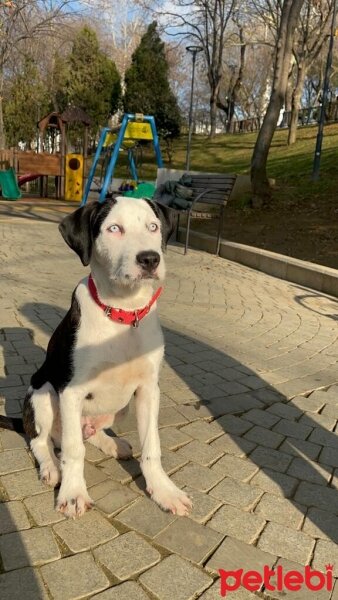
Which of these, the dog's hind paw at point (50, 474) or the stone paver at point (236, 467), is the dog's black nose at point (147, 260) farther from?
the stone paver at point (236, 467)

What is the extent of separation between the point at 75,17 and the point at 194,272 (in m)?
21.7

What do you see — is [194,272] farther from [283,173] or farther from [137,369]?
[283,173]

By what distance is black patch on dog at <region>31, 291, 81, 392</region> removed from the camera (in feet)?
8.07

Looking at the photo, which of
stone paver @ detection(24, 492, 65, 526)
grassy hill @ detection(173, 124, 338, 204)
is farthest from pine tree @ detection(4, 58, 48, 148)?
stone paver @ detection(24, 492, 65, 526)

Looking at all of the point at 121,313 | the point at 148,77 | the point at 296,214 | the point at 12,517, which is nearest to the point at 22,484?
the point at 12,517

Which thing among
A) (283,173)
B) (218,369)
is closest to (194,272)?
(218,369)

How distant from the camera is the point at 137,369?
250cm

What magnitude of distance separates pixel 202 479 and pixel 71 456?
77 cm

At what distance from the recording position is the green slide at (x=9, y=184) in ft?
57.1

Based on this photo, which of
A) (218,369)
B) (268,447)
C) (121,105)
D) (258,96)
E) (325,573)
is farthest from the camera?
(258,96)

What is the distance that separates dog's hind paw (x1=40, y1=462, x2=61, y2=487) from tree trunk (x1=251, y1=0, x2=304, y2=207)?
1129cm

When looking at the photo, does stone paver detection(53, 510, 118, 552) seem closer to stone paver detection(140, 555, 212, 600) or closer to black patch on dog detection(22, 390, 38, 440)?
stone paver detection(140, 555, 212, 600)

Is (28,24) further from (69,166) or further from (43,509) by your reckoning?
(43,509)

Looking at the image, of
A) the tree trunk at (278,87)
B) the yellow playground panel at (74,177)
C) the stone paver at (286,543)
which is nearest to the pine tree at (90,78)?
the yellow playground panel at (74,177)
